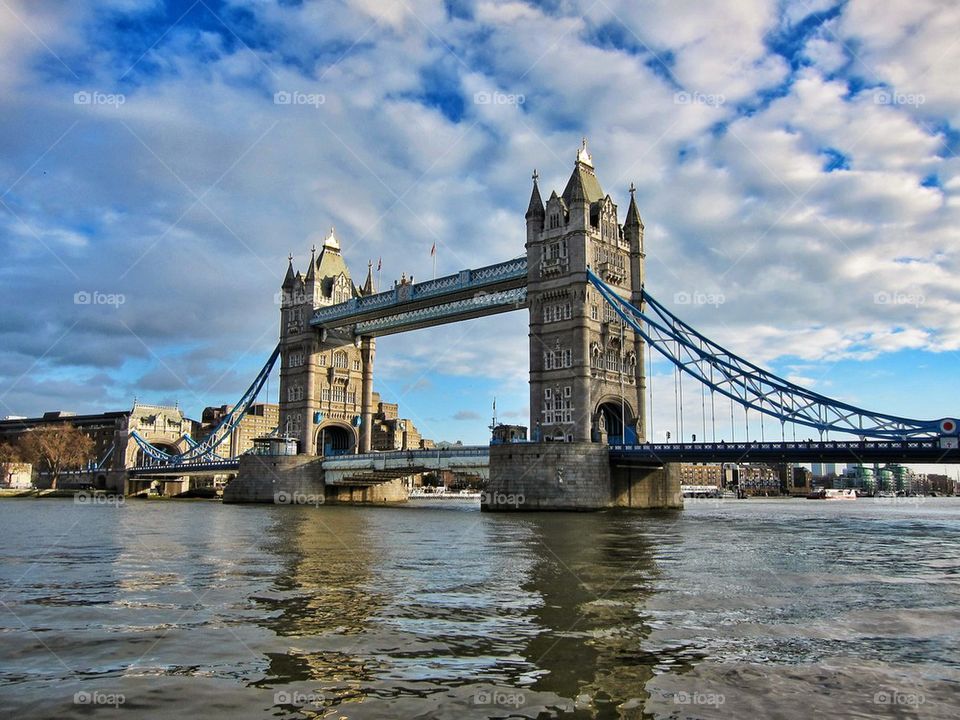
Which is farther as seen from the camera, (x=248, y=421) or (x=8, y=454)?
(x=248, y=421)

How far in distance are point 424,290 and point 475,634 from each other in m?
62.8

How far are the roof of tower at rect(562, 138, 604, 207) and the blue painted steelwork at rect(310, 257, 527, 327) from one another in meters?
6.81

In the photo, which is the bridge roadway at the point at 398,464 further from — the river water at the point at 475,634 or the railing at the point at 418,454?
the river water at the point at 475,634

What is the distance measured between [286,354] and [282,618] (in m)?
79.6

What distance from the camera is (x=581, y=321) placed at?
60344 mm

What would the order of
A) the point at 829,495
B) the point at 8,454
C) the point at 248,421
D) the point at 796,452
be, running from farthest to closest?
the point at 829,495
the point at 248,421
the point at 8,454
the point at 796,452

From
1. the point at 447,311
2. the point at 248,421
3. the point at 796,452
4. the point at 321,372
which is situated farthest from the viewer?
the point at 248,421

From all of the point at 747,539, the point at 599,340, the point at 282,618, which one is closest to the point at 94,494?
the point at 599,340

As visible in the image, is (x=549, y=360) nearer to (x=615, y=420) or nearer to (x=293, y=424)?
(x=615, y=420)

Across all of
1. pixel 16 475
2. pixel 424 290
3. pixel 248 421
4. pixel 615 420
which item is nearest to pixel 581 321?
pixel 615 420

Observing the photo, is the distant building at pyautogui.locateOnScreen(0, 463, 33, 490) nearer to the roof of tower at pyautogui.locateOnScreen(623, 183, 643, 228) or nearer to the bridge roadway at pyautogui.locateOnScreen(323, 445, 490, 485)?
the bridge roadway at pyautogui.locateOnScreen(323, 445, 490, 485)

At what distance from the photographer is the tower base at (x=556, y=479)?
5428 cm

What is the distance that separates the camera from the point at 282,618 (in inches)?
558

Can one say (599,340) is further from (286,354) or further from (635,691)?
(635,691)
